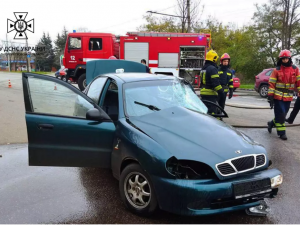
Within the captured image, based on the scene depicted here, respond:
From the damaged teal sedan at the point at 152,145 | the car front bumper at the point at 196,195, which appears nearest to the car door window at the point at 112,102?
the damaged teal sedan at the point at 152,145

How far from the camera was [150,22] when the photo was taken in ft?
111

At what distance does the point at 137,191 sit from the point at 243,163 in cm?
112

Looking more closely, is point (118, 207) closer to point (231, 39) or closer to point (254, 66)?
point (254, 66)

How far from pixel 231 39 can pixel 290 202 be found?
39.3 m

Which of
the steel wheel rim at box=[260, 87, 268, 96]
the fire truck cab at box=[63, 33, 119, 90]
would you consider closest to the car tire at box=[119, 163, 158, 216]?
the fire truck cab at box=[63, 33, 119, 90]

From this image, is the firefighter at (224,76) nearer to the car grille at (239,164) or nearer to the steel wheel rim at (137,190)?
the car grille at (239,164)

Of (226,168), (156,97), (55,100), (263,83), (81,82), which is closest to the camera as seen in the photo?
(226,168)

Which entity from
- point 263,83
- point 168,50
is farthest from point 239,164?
point 263,83

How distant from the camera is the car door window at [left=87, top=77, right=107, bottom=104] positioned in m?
4.19

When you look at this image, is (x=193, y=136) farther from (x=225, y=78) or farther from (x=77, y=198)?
(x=225, y=78)

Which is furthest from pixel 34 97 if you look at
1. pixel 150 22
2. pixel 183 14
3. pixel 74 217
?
pixel 150 22

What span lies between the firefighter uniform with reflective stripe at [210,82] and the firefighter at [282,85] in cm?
118

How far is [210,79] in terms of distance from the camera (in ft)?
19.8

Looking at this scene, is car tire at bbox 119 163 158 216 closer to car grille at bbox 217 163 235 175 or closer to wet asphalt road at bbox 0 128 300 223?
wet asphalt road at bbox 0 128 300 223
